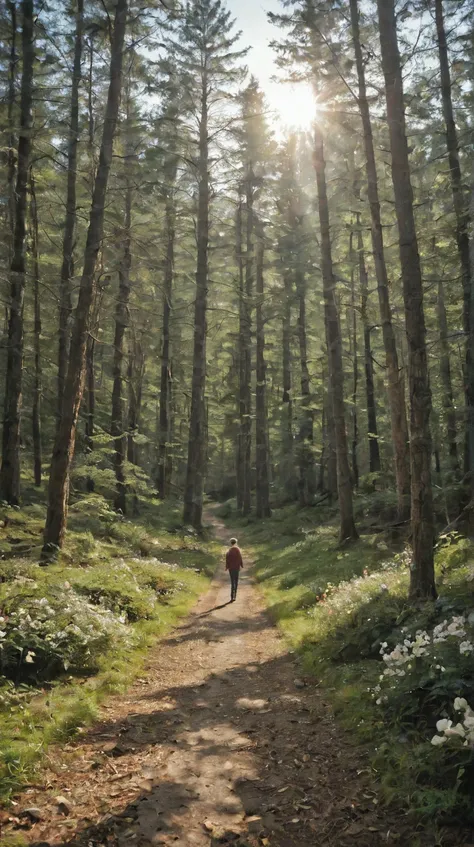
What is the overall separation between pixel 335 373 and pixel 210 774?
1217cm

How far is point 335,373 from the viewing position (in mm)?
15664

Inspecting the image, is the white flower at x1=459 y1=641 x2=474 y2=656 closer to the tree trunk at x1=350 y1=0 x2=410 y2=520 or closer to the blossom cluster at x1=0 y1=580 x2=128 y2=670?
the blossom cluster at x1=0 y1=580 x2=128 y2=670

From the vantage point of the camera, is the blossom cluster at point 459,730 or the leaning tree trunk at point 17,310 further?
the leaning tree trunk at point 17,310

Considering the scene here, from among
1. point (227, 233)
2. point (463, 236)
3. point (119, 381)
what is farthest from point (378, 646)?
point (227, 233)

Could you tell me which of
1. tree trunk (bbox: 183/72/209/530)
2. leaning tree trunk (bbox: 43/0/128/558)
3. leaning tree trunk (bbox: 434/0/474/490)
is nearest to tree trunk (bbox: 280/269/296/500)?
tree trunk (bbox: 183/72/209/530)

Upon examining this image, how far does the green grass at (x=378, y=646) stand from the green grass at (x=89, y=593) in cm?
251

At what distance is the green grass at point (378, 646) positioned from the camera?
A: 4.09 meters

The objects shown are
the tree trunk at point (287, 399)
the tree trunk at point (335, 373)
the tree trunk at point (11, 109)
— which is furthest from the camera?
the tree trunk at point (287, 399)

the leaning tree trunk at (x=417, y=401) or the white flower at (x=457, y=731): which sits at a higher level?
the leaning tree trunk at (x=417, y=401)

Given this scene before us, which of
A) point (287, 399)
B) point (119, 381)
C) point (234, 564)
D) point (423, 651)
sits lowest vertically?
point (234, 564)

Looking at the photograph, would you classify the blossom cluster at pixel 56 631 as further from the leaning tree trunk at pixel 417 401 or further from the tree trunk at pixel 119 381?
the tree trunk at pixel 119 381

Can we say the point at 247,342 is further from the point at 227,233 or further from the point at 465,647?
the point at 465,647

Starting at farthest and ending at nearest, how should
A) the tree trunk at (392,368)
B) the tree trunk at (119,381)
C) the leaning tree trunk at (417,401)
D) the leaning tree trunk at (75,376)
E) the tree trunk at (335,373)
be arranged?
1. the tree trunk at (119,381)
2. the tree trunk at (335,373)
3. the tree trunk at (392,368)
4. the leaning tree trunk at (75,376)
5. the leaning tree trunk at (417,401)

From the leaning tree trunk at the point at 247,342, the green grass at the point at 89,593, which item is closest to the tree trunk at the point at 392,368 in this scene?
Answer: the green grass at the point at 89,593
